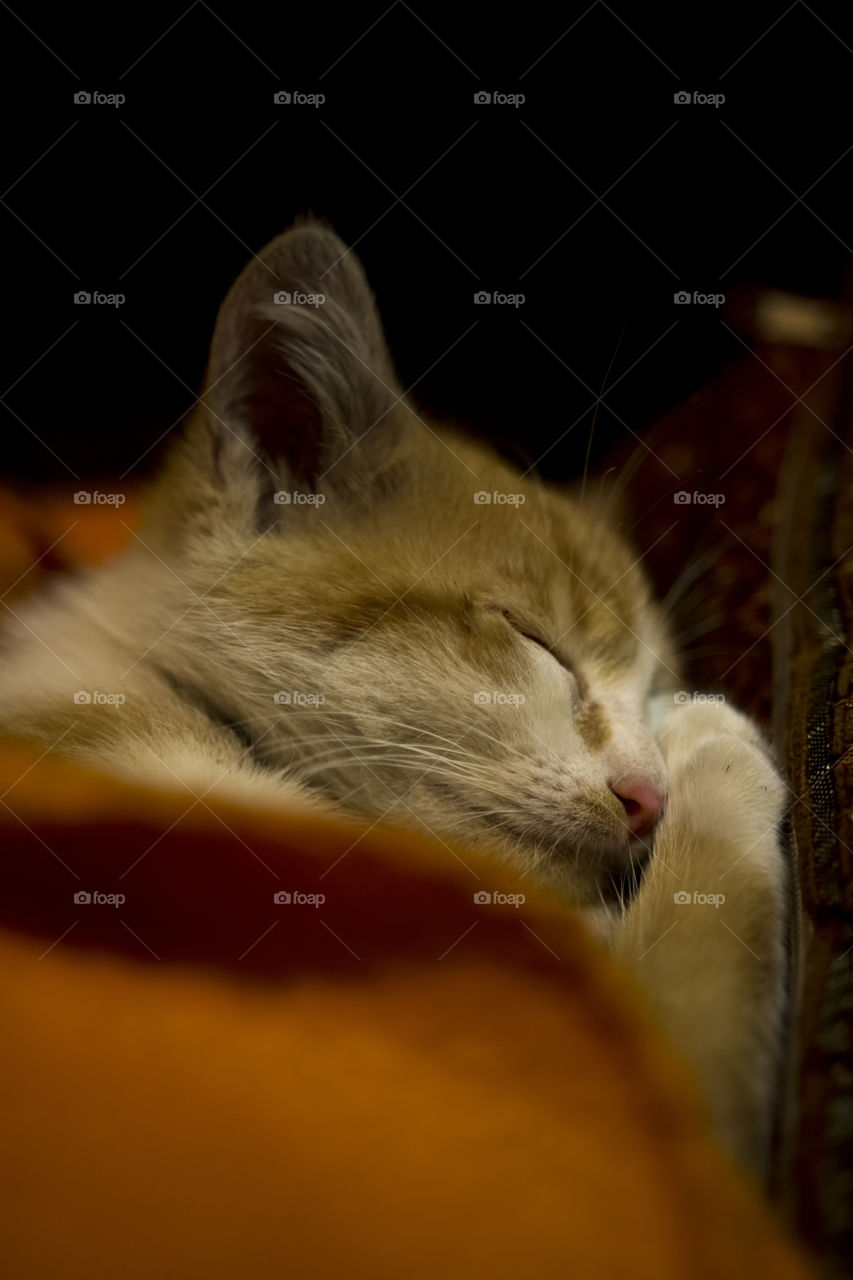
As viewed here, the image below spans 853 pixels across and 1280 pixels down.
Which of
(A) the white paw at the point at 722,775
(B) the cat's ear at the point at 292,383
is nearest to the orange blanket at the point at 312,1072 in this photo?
(A) the white paw at the point at 722,775

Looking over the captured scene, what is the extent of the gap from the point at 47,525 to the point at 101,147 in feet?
1.46

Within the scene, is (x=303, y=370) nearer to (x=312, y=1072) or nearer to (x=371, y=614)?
(x=371, y=614)

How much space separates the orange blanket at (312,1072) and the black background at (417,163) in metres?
0.47

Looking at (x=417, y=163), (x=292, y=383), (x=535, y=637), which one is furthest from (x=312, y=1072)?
(x=417, y=163)

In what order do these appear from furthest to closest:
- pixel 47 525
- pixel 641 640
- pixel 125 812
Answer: pixel 47 525 < pixel 641 640 < pixel 125 812

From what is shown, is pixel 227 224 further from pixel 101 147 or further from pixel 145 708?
pixel 145 708

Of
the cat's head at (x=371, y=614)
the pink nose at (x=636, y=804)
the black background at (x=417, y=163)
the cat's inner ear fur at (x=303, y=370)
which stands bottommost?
the pink nose at (x=636, y=804)

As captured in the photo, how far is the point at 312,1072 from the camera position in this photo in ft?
2.03

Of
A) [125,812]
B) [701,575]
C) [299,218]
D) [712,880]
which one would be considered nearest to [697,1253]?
[712,880]

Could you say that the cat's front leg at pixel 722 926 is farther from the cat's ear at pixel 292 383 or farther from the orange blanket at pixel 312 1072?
the cat's ear at pixel 292 383

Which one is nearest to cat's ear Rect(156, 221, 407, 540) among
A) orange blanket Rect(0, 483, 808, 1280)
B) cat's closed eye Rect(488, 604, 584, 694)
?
cat's closed eye Rect(488, 604, 584, 694)

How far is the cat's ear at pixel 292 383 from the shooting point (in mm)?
854

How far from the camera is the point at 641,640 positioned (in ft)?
3.37

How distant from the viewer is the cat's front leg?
660 mm
